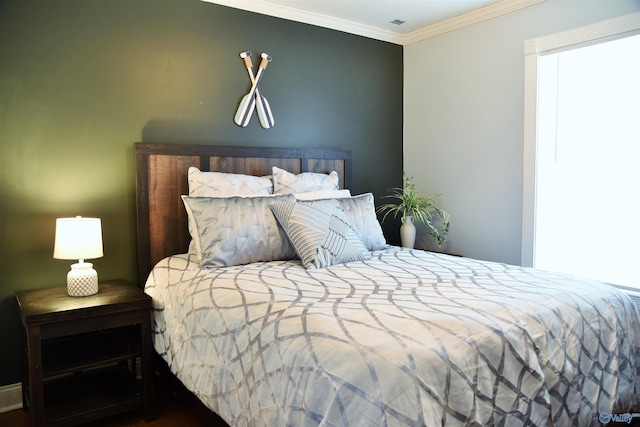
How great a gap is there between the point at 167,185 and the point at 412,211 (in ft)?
6.51

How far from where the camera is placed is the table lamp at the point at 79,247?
2.42m

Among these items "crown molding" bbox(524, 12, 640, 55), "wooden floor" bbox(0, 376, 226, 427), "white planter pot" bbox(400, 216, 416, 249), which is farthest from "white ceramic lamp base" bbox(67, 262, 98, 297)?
"crown molding" bbox(524, 12, 640, 55)

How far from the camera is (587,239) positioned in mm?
3246

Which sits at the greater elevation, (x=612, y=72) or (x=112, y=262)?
(x=612, y=72)

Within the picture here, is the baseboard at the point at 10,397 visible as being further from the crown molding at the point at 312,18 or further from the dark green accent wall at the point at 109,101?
the crown molding at the point at 312,18

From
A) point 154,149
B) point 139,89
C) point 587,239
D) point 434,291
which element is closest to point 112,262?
point 154,149

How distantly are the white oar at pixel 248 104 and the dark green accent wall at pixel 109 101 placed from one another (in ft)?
0.16

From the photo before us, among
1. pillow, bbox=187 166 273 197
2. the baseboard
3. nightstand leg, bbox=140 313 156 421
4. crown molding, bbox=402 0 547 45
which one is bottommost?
the baseboard

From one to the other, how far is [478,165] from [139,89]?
2557mm

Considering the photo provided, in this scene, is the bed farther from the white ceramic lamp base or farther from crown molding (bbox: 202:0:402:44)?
crown molding (bbox: 202:0:402:44)

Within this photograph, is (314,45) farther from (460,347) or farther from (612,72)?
(460,347)

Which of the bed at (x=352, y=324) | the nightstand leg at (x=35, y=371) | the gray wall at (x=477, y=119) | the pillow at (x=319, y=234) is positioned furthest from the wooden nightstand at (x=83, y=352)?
the gray wall at (x=477, y=119)

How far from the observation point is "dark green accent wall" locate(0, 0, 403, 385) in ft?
8.54

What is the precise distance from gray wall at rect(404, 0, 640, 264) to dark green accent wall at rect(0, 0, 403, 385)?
102cm
